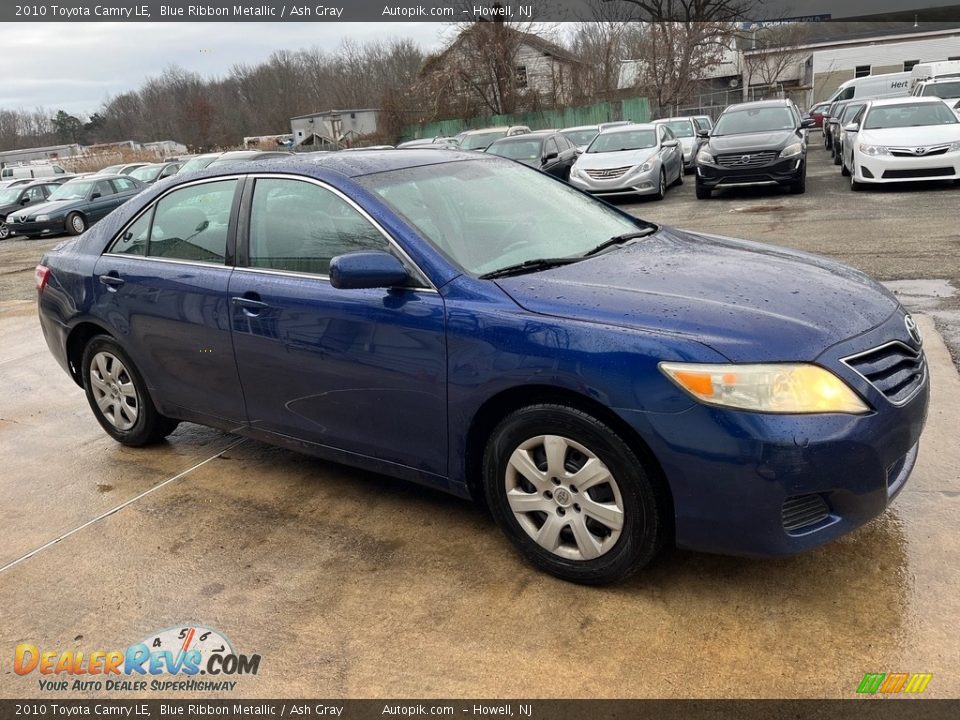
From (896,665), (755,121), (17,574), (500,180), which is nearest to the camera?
(896,665)

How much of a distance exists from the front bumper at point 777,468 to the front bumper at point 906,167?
11.9 m

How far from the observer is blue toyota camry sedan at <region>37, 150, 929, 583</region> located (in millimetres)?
2645

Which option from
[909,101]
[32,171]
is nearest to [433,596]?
[909,101]

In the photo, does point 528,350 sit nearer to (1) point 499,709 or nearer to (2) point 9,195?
(1) point 499,709

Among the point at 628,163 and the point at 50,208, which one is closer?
the point at 628,163

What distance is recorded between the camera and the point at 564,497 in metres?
2.98

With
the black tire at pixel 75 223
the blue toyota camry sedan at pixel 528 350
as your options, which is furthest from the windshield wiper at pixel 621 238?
the black tire at pixel 75 223

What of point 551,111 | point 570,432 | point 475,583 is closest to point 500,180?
point 570,432

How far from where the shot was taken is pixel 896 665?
2.53 meters

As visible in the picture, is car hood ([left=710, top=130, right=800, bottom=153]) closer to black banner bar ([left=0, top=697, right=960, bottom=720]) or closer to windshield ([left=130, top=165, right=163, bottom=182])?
black banner bar ([left=0, top=697, right=960, bottom=720])

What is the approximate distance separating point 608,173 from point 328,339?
1271cm

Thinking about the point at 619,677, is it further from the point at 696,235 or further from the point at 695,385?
the point at 696,235

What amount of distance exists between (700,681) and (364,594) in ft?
4.28

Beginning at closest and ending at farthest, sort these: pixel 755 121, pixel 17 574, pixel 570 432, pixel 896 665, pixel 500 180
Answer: pixel 896 665
pixel 570 432
pixel 17 574
pixel 500 180
pixel 755 121
